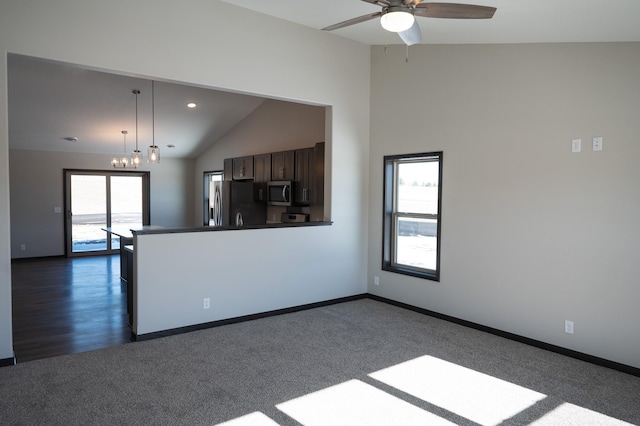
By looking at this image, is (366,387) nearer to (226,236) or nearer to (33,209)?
(226,236)

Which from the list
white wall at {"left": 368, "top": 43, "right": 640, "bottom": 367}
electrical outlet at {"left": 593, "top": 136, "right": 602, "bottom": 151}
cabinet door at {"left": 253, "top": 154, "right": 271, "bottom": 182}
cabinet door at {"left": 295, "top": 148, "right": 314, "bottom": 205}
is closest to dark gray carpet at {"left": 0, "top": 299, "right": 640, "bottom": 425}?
white wall at {"left": 368, "top": 43, "right": 640, "bottom": 367}

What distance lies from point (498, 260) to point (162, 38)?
3.82 m

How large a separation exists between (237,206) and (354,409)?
4.86 metres

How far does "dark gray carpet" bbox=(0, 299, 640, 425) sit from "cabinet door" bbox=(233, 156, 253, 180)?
392 cm

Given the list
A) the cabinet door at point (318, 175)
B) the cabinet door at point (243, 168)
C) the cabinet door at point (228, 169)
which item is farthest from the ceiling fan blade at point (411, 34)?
the cabinet door at point (228, 169)

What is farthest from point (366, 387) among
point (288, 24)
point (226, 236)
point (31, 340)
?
point (288, 24)

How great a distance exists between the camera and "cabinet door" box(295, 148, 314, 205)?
619 centimetres

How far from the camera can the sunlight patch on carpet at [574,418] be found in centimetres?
260

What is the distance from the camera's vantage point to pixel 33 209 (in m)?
8.46

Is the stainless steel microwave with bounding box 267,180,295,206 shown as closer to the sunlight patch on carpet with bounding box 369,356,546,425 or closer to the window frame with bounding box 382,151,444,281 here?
the window frame with bounding box 382,151,444,281

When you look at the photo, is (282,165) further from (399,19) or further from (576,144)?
(399,19)

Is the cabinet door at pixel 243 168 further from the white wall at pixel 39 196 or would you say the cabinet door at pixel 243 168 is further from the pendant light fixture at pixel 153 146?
the white wall at pixel 39 196

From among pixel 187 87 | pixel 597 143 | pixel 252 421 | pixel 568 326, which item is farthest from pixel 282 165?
pixel 252 421

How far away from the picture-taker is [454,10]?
2545 millimetres
